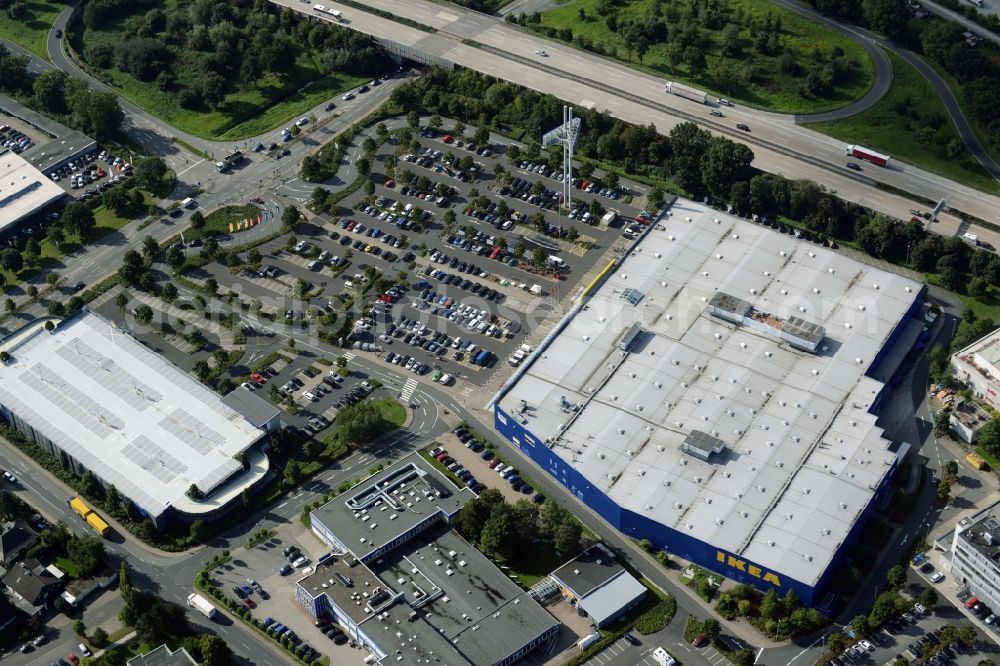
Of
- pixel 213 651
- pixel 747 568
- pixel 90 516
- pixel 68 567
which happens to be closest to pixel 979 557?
pixel 747 568

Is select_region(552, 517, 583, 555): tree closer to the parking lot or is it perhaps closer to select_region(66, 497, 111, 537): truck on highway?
the parking lot

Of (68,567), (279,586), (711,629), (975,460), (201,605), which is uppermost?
(975,460)

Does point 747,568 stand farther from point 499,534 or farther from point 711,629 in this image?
point 499,534

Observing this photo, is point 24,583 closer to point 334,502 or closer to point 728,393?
point 334,502

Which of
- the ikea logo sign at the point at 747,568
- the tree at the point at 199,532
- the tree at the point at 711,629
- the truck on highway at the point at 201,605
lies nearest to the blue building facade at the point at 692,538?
the ikea logo sign at the point at 747,568

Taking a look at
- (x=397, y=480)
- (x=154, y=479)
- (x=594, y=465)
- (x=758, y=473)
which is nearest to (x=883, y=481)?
(x=758, y=473)

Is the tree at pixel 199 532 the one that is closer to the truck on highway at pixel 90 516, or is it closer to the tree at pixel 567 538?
the truck on highway at pixel 90 516

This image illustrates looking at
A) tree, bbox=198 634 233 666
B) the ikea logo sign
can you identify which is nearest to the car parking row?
the ikea logo sign
